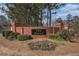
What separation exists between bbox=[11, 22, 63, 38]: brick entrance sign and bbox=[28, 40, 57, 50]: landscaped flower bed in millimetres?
70

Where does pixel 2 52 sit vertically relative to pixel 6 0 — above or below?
below

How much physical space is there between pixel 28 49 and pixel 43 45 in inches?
6.2

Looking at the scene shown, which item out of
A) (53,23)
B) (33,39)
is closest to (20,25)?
(33,39)

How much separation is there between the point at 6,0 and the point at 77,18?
2.44ft

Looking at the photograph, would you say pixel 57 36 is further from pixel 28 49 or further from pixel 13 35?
pixel 13 35

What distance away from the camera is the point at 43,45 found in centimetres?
234

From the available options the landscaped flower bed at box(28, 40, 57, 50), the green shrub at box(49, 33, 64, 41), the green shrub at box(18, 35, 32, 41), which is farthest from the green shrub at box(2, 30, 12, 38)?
the green shrub at box(49, 33, 64, 41)

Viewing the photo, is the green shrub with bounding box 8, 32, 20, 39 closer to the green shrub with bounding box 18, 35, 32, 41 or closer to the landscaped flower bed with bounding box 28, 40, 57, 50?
the green shrub with bounding box 18, 35, 32, 41

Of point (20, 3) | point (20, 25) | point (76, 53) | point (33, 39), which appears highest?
point (20, 3)

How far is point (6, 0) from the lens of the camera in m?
2.34

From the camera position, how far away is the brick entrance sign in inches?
91.8

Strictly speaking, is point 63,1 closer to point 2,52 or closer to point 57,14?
point 57,14

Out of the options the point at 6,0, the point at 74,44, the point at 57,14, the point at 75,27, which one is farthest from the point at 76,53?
the point at 6,0

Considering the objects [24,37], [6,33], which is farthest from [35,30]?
[6,33]
